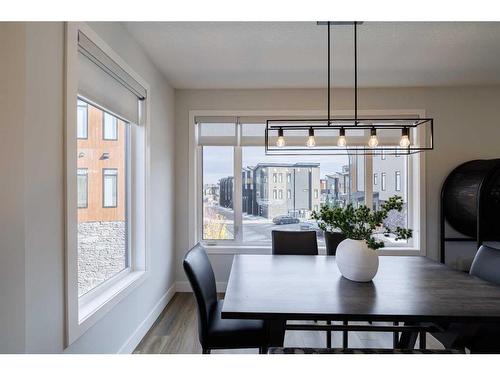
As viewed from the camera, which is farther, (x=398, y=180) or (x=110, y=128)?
(x=398, y=180)

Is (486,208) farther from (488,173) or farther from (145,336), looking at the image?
(145,336)

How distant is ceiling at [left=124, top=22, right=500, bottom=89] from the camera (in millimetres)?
2285

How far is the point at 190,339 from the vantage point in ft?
8.50

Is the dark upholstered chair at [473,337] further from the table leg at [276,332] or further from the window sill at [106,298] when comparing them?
the window sill at [106,298]

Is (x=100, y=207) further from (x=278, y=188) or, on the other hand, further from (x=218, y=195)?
(x=278, y=188)

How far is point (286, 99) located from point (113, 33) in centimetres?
213

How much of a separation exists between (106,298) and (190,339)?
0.93 meters

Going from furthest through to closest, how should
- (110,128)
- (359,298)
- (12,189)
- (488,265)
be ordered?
(110,128), (488,265), (359,298), (12,189)

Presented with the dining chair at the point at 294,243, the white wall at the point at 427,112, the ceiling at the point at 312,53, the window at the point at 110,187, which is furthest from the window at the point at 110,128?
the dining chair at the point at 294,243

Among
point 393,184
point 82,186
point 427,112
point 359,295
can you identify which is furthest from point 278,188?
point 82,186

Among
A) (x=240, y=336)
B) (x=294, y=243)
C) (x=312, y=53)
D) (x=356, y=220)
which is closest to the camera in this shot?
(x=240, y=336)

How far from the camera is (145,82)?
2.66m

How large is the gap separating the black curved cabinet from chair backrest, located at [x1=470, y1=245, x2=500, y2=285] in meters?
1.08

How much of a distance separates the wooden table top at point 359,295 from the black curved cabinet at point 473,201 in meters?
1.32
